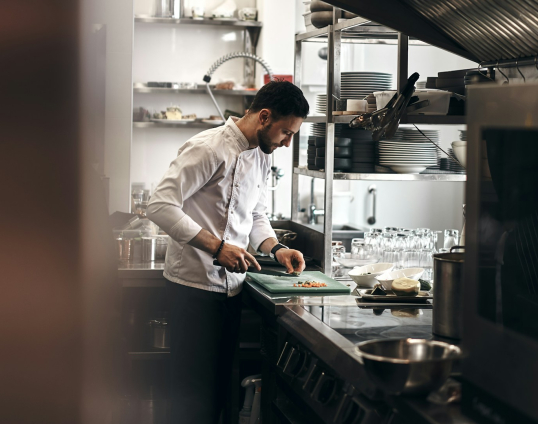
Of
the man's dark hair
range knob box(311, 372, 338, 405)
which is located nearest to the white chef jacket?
the man's dark hair

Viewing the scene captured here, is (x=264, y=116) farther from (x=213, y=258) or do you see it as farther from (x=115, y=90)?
(x=115, y=90)

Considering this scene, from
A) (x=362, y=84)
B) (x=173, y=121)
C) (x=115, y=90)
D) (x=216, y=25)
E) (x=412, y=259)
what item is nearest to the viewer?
(x=115, y=90)

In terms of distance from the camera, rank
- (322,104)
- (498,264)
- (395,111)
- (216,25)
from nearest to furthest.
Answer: (498,264) → (395,111) → (322,104) → (216,25)

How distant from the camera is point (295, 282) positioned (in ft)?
6.62

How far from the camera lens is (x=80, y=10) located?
21cm

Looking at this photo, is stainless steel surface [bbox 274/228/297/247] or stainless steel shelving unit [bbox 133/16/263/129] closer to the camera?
stainless steel surface [bbox 274/228/297/247]

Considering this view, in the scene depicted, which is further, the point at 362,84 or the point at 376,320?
the point at 362,84

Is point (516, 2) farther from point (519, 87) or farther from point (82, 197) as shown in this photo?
point (82, 197)

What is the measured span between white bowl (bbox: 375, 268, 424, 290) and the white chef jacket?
527 millimetres

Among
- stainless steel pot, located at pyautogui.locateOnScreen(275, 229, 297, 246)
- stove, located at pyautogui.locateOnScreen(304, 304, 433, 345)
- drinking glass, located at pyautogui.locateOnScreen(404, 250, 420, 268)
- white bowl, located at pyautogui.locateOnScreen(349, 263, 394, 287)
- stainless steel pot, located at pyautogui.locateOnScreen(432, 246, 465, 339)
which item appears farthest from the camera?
stainless steel pot, located at pyautogui.locateOnScreen(275, 229, 297, 246)

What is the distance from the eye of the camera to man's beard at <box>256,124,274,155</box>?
2084 mm

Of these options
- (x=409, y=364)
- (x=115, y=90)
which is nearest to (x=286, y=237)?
(x=409, y=364)

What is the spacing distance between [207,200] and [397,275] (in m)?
0.70

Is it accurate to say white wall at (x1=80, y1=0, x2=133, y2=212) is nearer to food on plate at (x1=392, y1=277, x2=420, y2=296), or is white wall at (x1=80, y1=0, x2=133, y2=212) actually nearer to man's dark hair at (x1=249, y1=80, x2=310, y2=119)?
food on plate at (x1=392, y1=277, x2=420, y2=296)
